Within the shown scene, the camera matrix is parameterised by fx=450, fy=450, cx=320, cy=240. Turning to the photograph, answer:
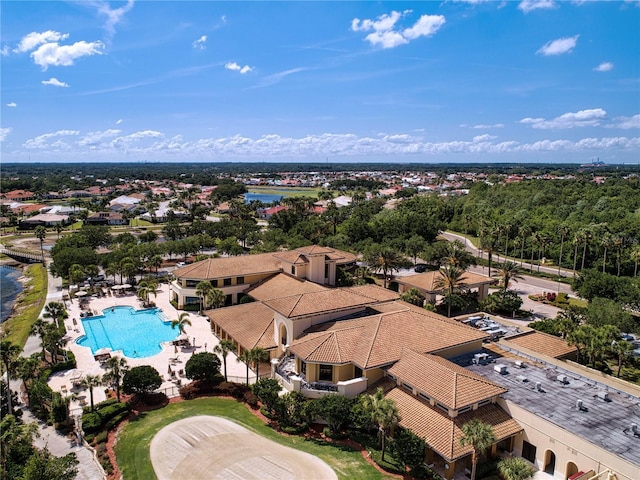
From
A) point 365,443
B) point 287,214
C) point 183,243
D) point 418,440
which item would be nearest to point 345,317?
point 365,443

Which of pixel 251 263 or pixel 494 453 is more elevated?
pixel 251 263

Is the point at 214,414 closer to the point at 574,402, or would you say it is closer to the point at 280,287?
the point at 280,287

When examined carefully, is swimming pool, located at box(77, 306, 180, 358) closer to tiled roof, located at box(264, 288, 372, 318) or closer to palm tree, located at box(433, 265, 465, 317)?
tiled roof, located at box(264, 288, 372, 318)

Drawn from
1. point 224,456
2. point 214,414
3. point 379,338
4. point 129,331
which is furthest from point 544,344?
point 129,331

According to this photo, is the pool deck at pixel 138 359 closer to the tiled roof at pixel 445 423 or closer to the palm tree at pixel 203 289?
the palm tree at pixel 203 289

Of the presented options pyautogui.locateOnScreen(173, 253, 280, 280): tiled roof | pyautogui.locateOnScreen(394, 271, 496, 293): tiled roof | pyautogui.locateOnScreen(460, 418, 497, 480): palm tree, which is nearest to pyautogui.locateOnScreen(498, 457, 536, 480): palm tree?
pyautogui.locateOnScreen(460, 418, 497, 480): palm tree

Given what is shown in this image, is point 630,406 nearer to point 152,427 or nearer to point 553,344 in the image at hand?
point 553,344
